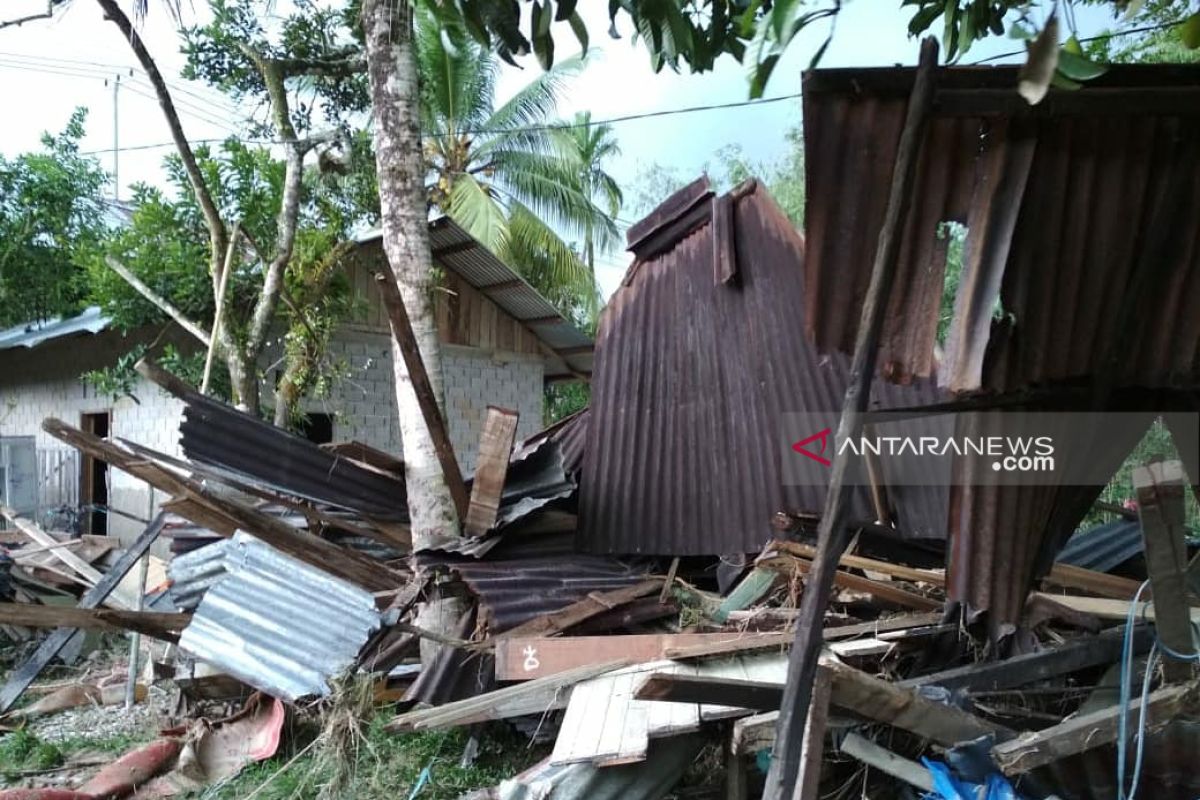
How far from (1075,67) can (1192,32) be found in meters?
0.66

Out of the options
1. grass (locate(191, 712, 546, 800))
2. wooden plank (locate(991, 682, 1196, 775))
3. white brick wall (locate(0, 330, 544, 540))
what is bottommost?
grass (locate(191, 712, 546, 800))

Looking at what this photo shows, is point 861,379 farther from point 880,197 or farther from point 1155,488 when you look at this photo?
point 1155,488

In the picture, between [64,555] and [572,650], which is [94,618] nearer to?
[572,650]

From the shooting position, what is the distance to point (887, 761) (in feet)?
10.5

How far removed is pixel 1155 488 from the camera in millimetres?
2420

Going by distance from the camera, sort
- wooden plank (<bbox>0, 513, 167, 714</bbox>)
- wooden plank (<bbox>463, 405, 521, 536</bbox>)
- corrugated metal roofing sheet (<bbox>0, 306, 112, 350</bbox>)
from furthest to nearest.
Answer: corrugated metal roofing sheet (<bbox>0, 306, 112, 350</bbox>) < wooden plank (<bbox>0, 513, 167, 714</bbox>) < wooden plank (<bbox>463, 405, 521, 536</bbox>)

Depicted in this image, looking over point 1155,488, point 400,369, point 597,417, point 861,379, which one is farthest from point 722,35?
point 597,417

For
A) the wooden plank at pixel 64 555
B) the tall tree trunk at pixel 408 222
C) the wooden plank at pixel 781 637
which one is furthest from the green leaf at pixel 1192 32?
the wooden plank at pixel 64 555

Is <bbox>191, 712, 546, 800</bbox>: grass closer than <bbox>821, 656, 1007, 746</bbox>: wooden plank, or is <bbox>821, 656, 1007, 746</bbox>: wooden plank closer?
<bbox>821, 656, 1007, 746</bbox>: wooden plank

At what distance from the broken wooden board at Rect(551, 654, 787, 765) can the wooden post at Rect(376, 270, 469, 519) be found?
164cm

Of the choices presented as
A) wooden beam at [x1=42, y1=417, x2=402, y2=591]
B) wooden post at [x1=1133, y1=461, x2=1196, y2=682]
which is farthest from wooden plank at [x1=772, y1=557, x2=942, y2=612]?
wooden beam at [x1=42, y1=417, x2=402, y2=591]

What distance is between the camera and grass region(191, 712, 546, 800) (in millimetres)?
4109

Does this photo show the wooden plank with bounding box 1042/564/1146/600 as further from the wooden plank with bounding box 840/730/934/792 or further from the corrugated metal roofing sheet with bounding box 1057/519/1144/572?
the wooden plank with bounding box 840/730/934/792

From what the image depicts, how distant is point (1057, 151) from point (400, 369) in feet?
12.9
